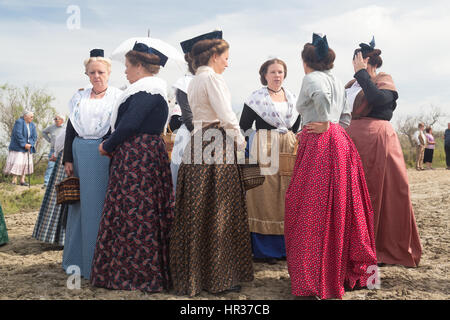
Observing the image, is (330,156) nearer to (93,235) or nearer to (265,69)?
(265,69)

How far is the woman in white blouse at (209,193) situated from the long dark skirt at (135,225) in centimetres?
13

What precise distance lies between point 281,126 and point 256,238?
1.19 meters

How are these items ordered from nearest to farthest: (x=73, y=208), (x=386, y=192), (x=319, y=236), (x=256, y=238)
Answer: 1. (x=319, y=236)
2. (x=73, y=208)
3. (x=386, y=192)
4. (x=256, y=238)

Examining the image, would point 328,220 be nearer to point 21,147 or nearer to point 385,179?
point 385,179

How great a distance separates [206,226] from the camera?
3.33 metres

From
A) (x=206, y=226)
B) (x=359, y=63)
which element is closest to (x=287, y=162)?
(x=359, y=63)

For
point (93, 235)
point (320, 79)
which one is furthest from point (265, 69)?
point (93, 235)

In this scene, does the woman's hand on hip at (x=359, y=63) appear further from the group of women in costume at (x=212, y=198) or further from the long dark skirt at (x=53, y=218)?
the long dark skirt at (x=53, y=218)

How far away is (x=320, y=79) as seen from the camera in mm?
3326

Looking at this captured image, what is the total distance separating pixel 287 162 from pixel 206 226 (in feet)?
4.63

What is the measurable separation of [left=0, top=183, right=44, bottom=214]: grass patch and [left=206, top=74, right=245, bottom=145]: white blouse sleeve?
6.38 m

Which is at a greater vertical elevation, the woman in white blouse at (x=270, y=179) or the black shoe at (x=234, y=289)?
the woman in white blouse at (x=270, y=179)

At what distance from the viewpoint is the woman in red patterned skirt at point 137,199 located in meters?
3.33

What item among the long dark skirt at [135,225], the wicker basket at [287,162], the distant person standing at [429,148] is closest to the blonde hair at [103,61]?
the long dark skirt at [135,225]
